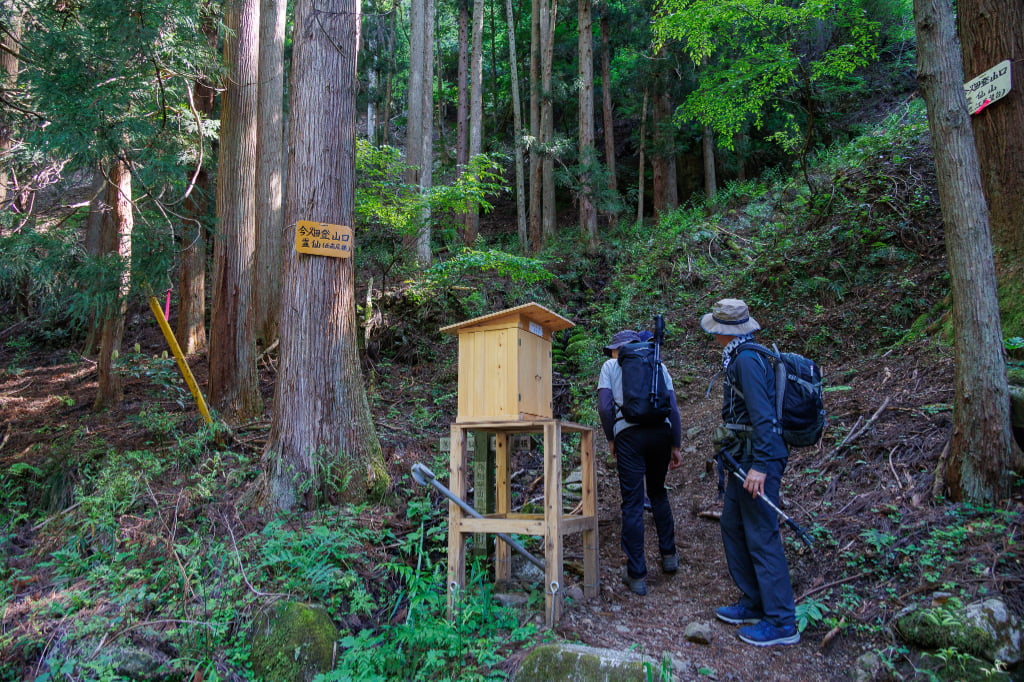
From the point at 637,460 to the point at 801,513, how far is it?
152 cm

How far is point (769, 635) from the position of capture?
12.5 feet

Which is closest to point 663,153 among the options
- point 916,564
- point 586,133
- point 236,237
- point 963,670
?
point 586,133

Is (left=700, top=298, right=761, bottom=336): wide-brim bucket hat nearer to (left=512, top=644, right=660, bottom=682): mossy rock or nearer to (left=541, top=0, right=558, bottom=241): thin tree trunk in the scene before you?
(left=512, top=644, right=660, bottom=682): mossy rock

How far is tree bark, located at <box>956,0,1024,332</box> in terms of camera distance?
5734 mm

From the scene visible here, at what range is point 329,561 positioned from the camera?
4.36 m

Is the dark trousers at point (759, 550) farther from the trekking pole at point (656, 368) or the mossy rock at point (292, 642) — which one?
the mossy rock at point (292, 642)

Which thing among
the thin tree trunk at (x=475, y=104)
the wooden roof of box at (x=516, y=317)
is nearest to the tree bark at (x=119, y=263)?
the wooden roof of box at (x=516, y=317)

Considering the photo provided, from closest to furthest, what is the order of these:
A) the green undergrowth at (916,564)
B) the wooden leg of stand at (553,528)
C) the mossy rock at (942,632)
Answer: the mossy rock at (942,632)
the green undergrowth at (916,564)
the wooden leg of stand at (553,528)

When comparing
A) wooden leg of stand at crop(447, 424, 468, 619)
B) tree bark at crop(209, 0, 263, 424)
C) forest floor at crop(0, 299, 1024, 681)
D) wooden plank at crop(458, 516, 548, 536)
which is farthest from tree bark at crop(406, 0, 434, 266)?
wooden plank at crop(458, 516, 548, 536)

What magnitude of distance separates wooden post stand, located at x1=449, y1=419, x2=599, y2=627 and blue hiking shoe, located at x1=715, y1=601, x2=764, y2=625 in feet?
2.91

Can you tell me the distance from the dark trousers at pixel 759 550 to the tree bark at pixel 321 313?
2.89 meters

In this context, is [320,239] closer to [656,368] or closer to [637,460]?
[656,368]

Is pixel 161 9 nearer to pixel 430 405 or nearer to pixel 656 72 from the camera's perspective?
pixel 430 405

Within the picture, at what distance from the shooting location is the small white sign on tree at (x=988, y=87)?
18.7 feet
